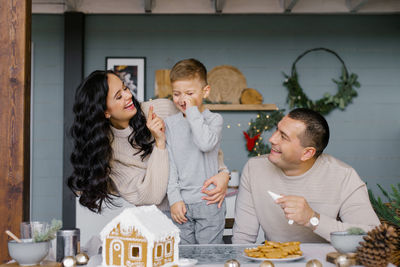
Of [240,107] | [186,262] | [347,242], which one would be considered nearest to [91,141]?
[186,262]

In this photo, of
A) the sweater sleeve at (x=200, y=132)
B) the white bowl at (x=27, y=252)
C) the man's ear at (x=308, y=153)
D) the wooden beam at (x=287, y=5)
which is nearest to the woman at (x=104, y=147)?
the sweater sleeve at (x=200, y=132)

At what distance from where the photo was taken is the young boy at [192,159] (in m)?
2.13

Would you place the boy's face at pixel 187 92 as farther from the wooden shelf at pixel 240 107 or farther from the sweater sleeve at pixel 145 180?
the wooden shelf at pixel 240 107

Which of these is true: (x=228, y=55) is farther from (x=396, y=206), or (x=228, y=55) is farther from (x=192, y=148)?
(x=396, y=206)

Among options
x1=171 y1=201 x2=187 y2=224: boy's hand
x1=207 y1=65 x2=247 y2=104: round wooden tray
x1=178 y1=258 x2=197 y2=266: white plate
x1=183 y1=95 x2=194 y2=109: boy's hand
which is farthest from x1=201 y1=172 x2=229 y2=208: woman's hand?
x1=207 y1=65 x2=247 y2=104: round wooden tray

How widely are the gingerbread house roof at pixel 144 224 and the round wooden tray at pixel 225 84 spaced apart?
344cm

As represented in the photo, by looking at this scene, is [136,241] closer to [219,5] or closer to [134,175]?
[134,175]

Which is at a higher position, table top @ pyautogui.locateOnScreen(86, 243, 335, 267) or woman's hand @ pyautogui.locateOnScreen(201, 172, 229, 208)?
woman's hand @ pyautogui.locateOnScreen(201, 172, 229, 208)

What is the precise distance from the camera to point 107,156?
7.16 feet

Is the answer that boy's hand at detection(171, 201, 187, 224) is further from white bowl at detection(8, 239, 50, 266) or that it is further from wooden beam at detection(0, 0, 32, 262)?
white bowl at detection(8, 239, 50, 266)

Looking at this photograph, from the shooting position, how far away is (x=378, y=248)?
4.56 feet

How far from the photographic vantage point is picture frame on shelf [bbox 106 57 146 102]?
190 inches

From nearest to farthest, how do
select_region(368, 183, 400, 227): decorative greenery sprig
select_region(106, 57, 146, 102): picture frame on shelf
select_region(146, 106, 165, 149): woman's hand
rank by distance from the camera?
select_region(368, 183, 400, 227): decorative greenery sprig → select_region(146, 106, 165, 149): woman's hand → select_region(106, 57, 146, 102): picture frame on shelf

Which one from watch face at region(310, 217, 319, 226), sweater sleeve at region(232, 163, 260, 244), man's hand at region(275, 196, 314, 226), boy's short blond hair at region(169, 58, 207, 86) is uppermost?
boy's short blond hair at region(169, 58, 207, 86)
